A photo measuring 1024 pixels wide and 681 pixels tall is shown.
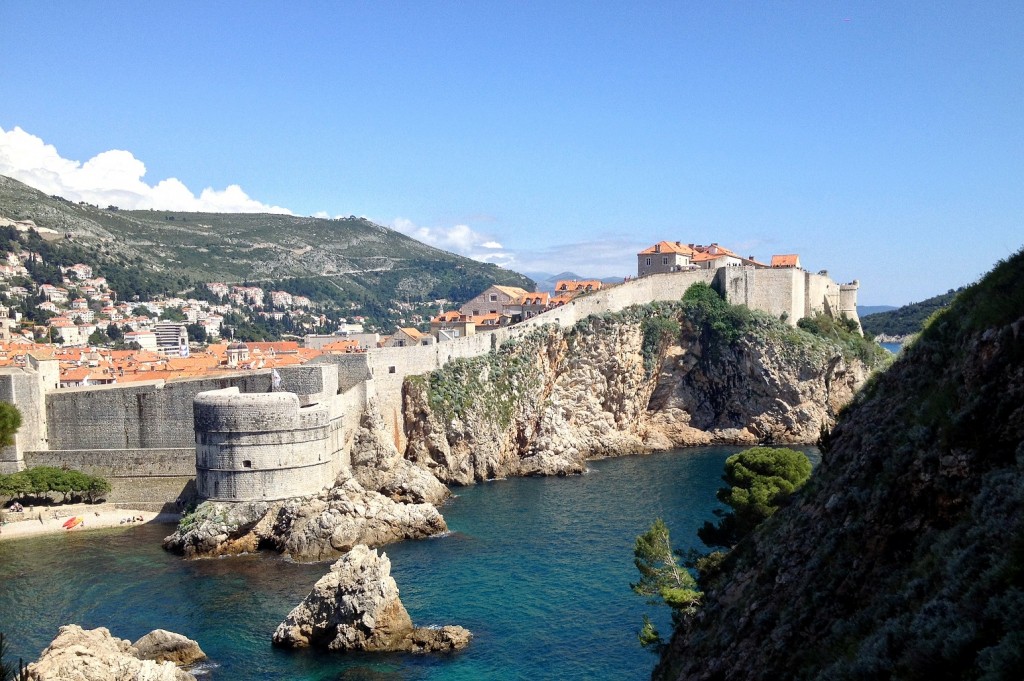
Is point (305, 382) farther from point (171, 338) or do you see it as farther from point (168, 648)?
point (171, 338)

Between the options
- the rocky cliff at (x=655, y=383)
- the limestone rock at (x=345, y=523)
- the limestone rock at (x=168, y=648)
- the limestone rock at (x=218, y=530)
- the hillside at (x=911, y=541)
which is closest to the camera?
the hillside at (x=911, y=541)

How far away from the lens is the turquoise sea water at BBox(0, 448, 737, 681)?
1872 cm

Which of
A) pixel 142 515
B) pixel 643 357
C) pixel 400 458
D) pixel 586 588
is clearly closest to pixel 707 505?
pixel 586 588

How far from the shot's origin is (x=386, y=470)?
109 feet

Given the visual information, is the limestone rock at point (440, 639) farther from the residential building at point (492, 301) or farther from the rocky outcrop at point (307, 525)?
the residential building at point (492, 301)

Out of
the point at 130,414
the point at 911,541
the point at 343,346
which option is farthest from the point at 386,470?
the point at 911,541

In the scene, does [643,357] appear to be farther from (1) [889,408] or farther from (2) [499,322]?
(1) [889,408]

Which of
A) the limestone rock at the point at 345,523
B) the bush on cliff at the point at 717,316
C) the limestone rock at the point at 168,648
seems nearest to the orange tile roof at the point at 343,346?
the bush on cliff at the point at 717,316

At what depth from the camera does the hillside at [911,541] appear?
18.0 ft

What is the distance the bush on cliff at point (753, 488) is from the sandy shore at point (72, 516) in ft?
66.0

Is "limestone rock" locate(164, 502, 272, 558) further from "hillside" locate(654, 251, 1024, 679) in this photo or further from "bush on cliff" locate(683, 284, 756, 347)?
"bush on cliff" locate(683, 284, 756, 347)

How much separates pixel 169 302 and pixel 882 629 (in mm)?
113086

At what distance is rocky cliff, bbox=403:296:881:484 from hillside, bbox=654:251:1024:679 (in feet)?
99.1

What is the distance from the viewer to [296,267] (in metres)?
152
